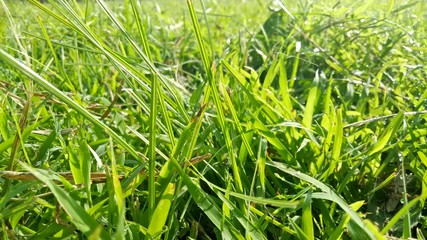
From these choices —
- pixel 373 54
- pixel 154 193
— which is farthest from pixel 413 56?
pixel 154 193

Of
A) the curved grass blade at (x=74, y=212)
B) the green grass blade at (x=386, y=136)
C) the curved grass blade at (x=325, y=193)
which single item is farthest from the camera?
the green grass blade at (x=386, y=136)

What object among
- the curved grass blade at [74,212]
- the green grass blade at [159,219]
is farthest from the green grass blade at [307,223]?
the curved grass blade at [74,212]

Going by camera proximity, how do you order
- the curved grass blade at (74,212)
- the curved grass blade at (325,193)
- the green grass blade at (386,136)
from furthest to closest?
the green grass blade at (386,136) < the curved grass blade at (325,193) < the curved grass blade at (74,212)

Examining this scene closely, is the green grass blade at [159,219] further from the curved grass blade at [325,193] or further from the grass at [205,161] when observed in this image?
the curved grass blade at [325,193]

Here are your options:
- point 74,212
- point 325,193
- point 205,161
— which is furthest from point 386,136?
point 74,212

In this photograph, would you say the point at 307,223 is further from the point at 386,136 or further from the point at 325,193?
the point at 386,136

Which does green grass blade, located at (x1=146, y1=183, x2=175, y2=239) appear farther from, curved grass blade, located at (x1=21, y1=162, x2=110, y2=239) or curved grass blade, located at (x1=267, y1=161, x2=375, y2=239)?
curved grass blade, located at (x1=267, y1=161, x2=375, y2=239)

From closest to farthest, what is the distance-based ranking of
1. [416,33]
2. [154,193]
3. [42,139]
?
[154,193] → [42,139] → [416,33]

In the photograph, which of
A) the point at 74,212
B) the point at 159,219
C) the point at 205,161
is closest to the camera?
the point at 74,212

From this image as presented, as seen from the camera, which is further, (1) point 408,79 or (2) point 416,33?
(2) point 416,33

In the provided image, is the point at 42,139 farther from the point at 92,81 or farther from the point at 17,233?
the point at 92,81

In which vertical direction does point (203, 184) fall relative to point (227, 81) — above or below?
below
